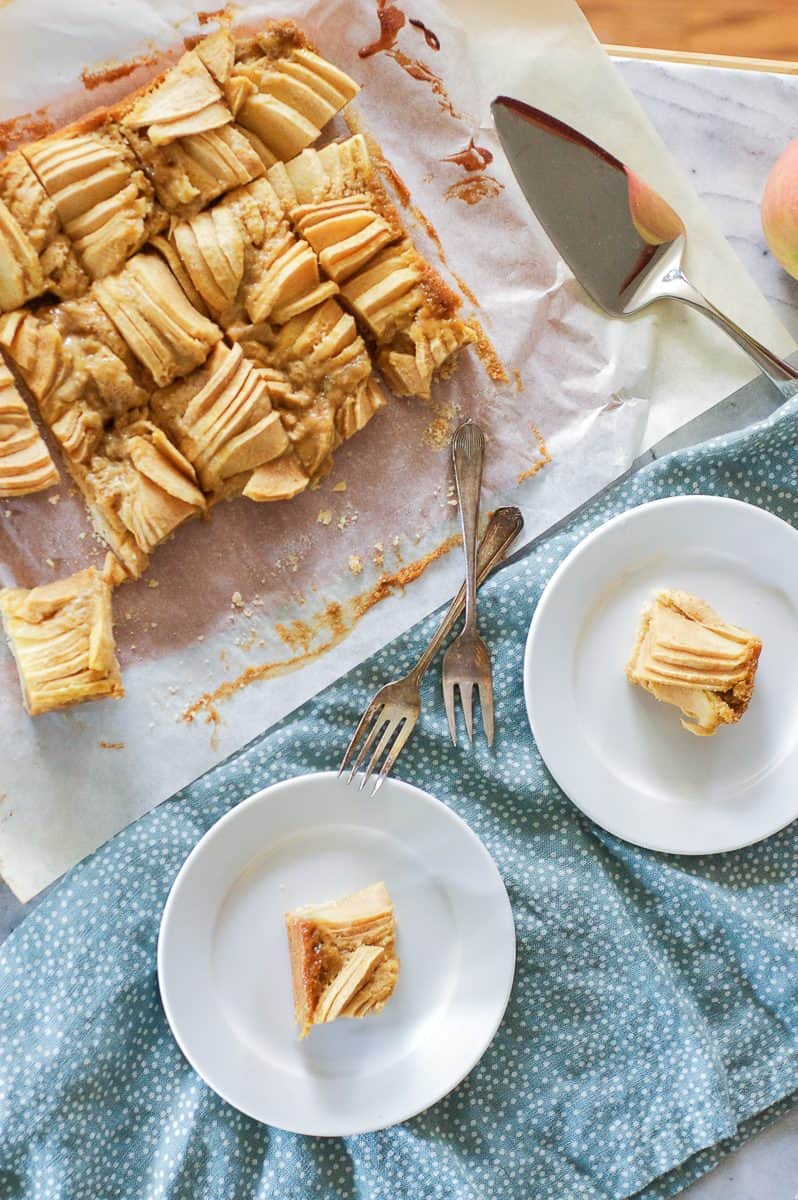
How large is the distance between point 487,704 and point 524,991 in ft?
2.24

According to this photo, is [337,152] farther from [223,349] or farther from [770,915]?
[770,915]

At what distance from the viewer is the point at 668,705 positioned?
252cm

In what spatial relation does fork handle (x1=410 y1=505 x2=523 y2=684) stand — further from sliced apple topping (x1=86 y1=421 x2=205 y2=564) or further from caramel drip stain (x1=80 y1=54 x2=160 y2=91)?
caramel drip stain (x1=80 y1=54 x2=160 y2=91)

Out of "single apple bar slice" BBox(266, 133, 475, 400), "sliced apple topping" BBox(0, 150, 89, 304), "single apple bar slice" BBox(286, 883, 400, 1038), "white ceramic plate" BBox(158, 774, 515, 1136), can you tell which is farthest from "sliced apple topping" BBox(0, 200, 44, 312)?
"single apple bar slice" BBox(286, 883, 400, 1038)

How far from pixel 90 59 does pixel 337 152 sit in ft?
1.93

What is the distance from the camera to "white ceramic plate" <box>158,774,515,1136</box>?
2367 millimetres

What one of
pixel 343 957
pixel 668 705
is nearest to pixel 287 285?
pixel 668 705

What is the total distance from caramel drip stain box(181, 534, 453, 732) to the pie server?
29.4 inches

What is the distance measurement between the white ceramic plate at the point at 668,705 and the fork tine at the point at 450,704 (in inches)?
8.4

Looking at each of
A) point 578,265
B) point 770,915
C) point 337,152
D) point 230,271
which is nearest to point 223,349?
point 230,271

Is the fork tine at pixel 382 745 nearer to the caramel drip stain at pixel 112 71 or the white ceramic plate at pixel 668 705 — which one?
the white ceramic plate at pixel 668 705

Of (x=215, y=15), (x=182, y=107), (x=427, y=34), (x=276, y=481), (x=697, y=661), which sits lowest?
(x=697, y=661)

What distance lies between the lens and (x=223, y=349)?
2441mm

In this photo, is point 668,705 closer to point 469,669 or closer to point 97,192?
point 469,669
